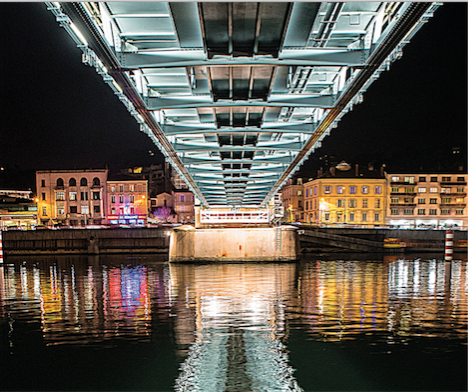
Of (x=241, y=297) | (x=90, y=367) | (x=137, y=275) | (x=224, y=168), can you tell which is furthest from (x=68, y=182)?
(x=90, y=367)

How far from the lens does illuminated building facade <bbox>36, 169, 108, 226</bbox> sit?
267ft

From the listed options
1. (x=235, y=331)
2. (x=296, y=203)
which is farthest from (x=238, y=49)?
(x=296, y=203)

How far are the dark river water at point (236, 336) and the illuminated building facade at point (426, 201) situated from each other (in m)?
53.1

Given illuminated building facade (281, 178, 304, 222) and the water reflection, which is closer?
the water reflection

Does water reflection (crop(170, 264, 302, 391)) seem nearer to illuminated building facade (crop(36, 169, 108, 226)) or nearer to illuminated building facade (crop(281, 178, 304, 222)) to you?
illuminated building facade (crop(36, 169, 108, 226))

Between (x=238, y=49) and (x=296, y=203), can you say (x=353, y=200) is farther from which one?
(x=238, y=49)

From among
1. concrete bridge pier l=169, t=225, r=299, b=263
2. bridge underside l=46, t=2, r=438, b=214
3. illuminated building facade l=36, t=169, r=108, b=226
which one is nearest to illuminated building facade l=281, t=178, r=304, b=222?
illuminated building facade l=36, t=169, r=108, b=226

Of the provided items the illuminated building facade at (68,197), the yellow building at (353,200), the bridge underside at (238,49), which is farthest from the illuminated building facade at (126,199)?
the bridge underside at (238,49)

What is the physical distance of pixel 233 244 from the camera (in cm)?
3638

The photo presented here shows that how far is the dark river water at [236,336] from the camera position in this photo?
1049cm

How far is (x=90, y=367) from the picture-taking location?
1131cm

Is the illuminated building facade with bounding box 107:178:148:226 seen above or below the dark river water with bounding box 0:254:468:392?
above

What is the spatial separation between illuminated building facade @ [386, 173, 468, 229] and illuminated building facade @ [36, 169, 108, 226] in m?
52.2

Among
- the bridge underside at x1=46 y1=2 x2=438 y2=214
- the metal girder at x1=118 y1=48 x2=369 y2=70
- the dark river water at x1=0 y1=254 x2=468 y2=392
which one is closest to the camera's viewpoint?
the bridge underside at x1=46 y1=2 x2=438 y2=214
